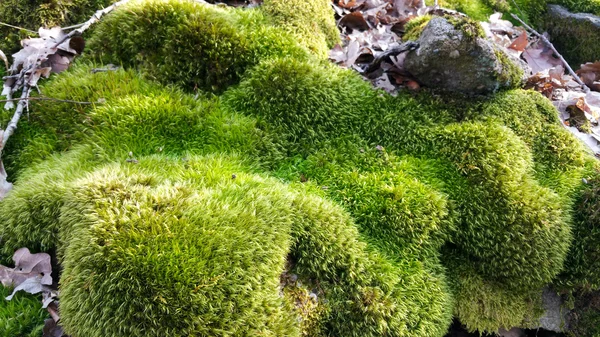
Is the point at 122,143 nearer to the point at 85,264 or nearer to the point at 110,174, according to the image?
the point at 110,174

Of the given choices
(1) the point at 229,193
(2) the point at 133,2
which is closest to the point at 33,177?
(1) the point at 229,193

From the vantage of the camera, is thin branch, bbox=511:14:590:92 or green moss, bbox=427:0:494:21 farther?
green moss, bbox=427:0:494:21

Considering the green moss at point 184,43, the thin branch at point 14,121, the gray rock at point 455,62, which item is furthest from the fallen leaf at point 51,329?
the gray rock at point 455,62

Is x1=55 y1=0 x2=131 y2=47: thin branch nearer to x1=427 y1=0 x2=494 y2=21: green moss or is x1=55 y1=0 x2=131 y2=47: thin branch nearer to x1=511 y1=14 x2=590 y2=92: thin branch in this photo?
x1=427 y1=0 x2=494 y2=21: green moss

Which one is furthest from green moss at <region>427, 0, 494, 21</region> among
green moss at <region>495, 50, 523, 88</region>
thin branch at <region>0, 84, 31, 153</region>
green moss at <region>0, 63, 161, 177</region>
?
thin branch at <region>0, 84, 31, 153</region>

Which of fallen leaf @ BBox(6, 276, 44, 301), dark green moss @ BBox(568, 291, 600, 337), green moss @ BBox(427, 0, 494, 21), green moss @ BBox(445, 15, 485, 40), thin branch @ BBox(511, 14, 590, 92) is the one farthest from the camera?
green moss @ BBox(427, 0, 494, 21)
